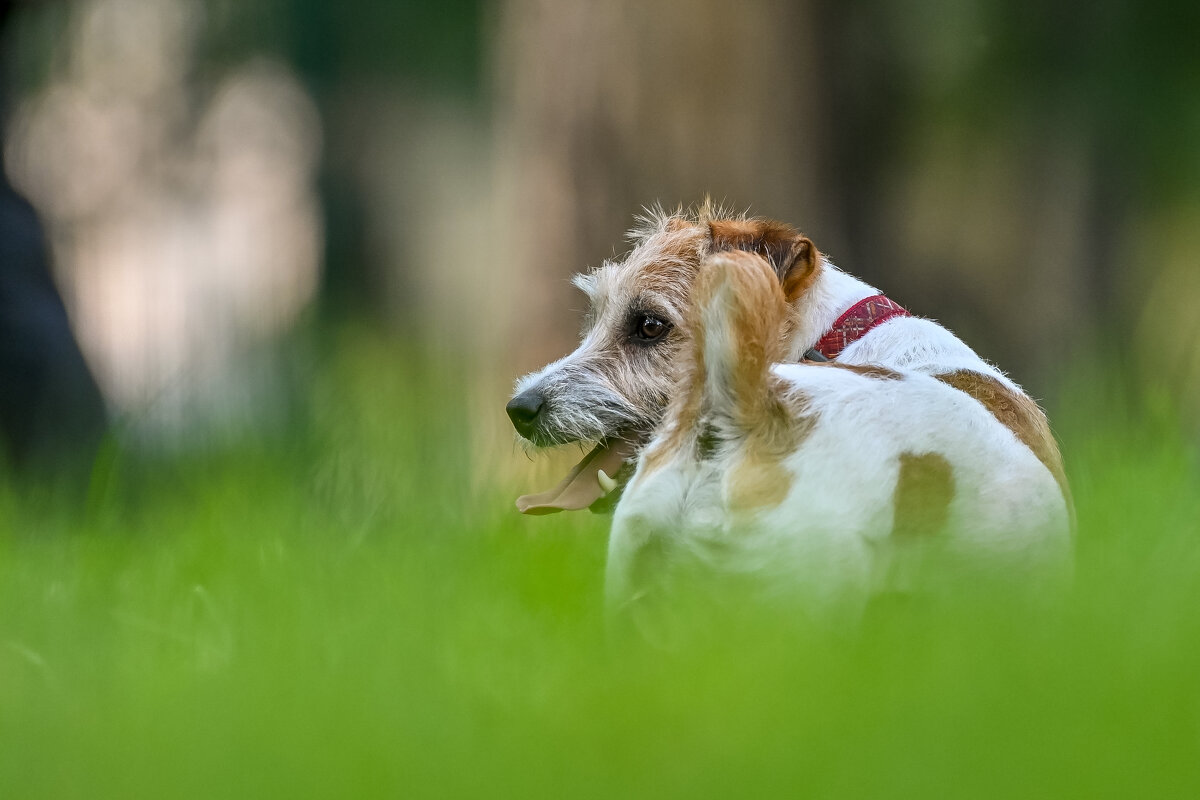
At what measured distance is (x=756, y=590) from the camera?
1.97m

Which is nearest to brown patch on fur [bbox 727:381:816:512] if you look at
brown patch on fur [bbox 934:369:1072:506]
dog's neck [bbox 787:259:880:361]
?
brown patch on fur [bbox 934:369:1072:506]

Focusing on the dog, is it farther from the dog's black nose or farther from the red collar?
the dog's black nose

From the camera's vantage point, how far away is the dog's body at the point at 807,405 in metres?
2.01

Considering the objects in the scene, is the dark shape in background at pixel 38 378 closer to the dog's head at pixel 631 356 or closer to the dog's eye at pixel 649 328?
the dog's head at pixel 631 356

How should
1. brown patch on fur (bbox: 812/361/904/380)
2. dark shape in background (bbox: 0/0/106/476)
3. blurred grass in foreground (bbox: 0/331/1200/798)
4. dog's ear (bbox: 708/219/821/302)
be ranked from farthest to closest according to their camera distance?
dark shape in background (bbox: 0/0/106/476) < dog's ear (bbox: 708/219/821/302) < brown patch on fur (bbox: 812/361/904/380) < blurred grass in foreground (bbox: 0/331/1200/798)

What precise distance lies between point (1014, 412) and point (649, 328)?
1.25 meters

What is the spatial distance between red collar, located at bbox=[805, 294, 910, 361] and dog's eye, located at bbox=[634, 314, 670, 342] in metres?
0.61

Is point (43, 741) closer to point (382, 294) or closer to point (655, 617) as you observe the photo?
point (655, 617)

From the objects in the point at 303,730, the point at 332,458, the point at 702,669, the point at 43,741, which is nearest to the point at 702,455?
the point at 702,669

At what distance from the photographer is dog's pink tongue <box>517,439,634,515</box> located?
9.46 ft

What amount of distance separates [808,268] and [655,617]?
135 centimetres

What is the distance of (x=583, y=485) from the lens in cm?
304

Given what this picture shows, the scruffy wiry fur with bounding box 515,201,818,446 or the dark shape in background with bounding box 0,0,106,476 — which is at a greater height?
the scruffy wiry fur with bounding box 515,201,818,446

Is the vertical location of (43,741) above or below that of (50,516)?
above
